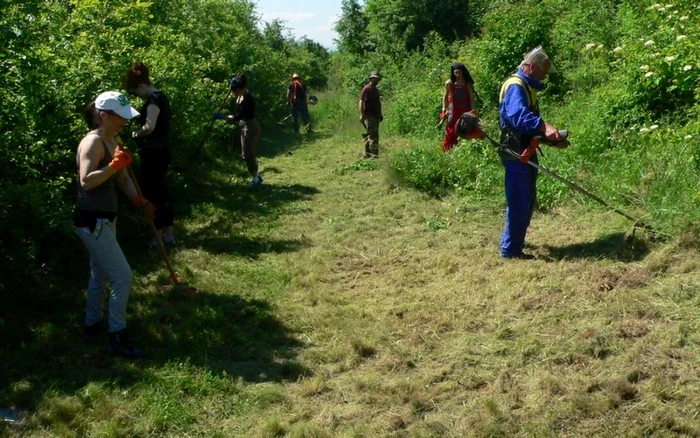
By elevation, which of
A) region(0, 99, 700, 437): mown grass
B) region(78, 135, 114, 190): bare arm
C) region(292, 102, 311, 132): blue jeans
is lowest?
region(0, 99, 700, 437): mown grass

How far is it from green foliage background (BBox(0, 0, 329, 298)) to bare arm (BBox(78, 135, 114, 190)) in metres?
1.00

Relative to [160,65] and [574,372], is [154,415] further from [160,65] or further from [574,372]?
[160,65]

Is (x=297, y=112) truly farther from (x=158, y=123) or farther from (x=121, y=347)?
(x=121, y=347)

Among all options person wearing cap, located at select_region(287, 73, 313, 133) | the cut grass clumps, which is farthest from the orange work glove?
person wearing cap, located at select_region(287, 73, 313, 133)

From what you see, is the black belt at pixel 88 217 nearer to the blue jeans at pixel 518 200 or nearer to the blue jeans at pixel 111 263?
the blue jeans at pixel 111 263

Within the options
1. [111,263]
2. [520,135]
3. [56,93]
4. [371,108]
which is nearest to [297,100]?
[371,108]

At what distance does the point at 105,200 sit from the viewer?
5.15m

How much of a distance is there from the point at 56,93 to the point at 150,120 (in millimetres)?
897

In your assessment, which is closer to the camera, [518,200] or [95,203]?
[95,203]

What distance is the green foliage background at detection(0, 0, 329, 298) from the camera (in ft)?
19.4

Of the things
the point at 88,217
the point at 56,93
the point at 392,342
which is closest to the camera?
the point at 88,217

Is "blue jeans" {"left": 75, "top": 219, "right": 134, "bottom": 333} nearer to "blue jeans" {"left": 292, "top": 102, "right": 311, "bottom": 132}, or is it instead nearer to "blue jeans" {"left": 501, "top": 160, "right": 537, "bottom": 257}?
"blue jeans" {"left": 501, "top": 160, "right": 537, "bottom": 257}

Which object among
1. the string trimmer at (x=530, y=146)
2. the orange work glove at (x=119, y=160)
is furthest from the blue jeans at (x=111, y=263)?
the string trimmer at (x=530, y=146)

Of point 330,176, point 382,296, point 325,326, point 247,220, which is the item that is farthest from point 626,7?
point 325,326
